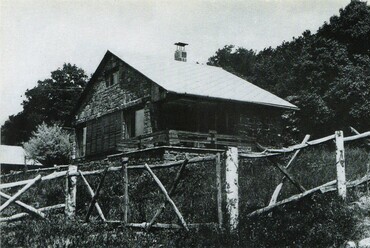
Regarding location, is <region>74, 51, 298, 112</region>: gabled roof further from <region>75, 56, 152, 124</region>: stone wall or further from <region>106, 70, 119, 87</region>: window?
<region>106, 70, 119, 87</region>: window

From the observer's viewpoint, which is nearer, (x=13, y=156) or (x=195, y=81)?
(x=195, y=81)

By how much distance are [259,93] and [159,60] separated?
252 inches

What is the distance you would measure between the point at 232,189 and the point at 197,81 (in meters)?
15.8

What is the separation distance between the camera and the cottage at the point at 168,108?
20391 mm

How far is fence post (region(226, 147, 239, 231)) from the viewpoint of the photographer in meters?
7.21

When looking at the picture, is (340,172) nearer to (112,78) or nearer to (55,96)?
(112,78)

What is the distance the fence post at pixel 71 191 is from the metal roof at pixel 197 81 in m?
9.36

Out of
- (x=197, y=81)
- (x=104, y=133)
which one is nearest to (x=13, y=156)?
(x=104, y=133)

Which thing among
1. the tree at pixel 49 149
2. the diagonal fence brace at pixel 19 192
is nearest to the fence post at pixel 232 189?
the diagonal fence brace at pixel 19 192

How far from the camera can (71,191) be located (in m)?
10.8

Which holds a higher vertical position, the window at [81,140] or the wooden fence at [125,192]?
the window at [81,140]

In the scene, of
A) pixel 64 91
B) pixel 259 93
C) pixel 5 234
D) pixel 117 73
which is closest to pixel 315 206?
pixel 5 234

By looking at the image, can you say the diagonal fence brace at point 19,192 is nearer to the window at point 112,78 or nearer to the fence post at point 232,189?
the fence post at point 232,189

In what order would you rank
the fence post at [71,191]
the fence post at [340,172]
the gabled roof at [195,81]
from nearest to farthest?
the fence post at [340,172]
the fence post at [71,191]
the gabled roof at [195,81]
